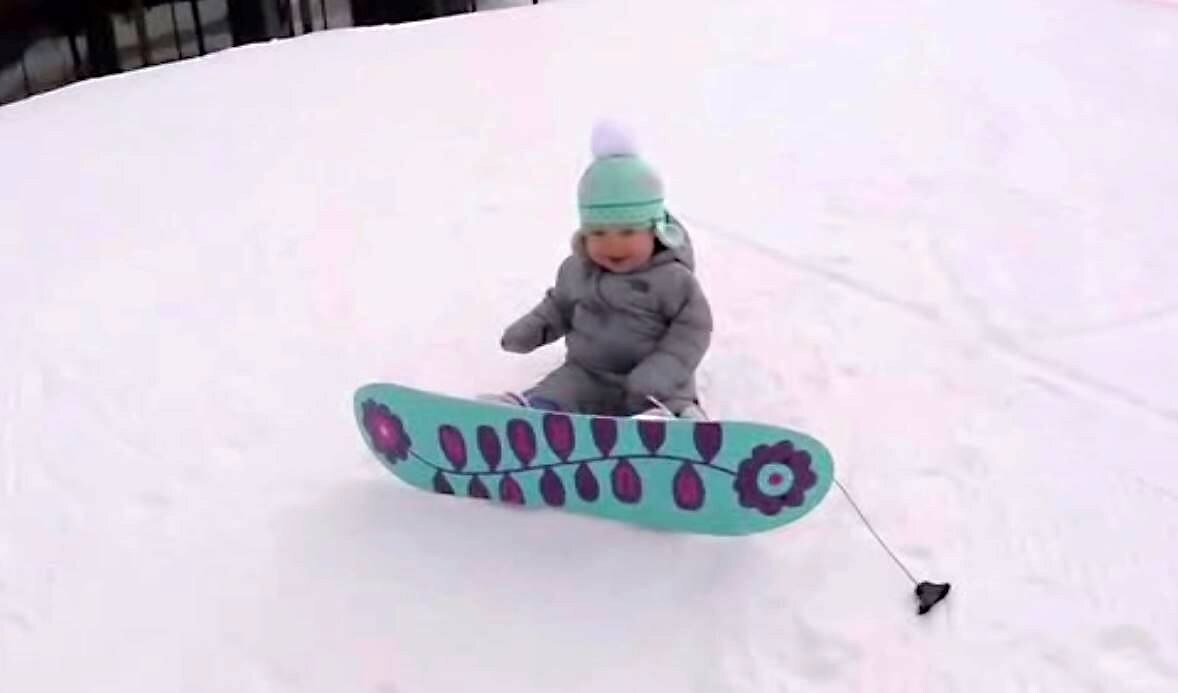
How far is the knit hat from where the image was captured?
1156 millimetres

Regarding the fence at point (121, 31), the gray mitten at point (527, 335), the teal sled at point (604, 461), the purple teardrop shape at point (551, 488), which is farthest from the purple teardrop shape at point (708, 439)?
the fence at point (121, 31)

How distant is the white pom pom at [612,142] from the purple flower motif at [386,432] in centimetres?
26

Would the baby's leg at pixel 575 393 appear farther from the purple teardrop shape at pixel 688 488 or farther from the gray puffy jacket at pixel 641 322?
the purple teardrop shape at pixel 688 488

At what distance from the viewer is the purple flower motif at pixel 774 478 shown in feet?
3.53

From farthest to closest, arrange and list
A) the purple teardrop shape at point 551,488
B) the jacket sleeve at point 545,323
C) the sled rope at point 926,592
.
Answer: the jacket sleeve at point 545,323 < the purple teardrop shape at point 551,488 < the sled rope at point 926,592

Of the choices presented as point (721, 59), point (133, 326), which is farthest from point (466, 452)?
point (721, 59)

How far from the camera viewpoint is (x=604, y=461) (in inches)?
44.2

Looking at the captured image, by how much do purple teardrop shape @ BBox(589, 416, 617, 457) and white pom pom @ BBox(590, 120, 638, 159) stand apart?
0.21 m

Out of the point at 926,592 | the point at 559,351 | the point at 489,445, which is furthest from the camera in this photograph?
the point at 559,351

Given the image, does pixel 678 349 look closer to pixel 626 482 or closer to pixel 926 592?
pixel 626 482

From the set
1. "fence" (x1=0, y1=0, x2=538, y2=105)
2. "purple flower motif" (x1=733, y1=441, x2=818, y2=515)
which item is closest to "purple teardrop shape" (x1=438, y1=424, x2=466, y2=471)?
"purple flower motif" (x1=733, y1=441, x2=818, y2=515)

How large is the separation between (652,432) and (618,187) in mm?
196

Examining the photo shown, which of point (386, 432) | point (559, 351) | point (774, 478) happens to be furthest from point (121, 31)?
point (774, 478)

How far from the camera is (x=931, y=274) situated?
1.57 meters
